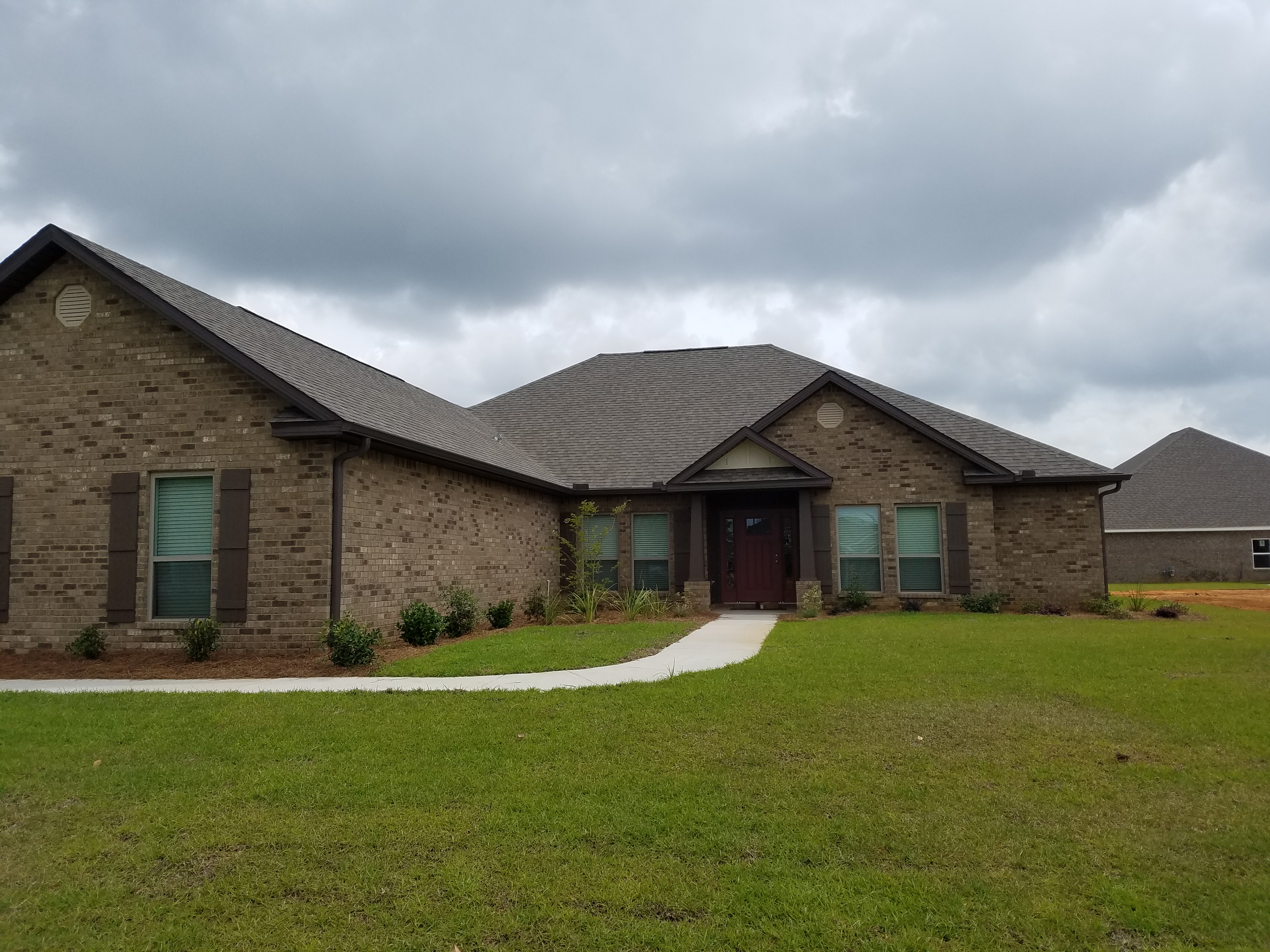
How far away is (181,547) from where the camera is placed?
11.6 meters

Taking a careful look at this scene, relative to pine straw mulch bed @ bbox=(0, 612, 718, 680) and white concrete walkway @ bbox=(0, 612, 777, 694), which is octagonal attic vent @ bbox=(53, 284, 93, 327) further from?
white concrete walkway @ bbox=(0, 612, 777, 694)

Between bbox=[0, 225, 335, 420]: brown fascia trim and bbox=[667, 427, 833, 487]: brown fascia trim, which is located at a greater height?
bbox=[0, 225, 335, 420]: brown fascia trim

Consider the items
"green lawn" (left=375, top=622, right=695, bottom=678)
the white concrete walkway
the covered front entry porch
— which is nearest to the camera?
Answer: the white concrete walkway

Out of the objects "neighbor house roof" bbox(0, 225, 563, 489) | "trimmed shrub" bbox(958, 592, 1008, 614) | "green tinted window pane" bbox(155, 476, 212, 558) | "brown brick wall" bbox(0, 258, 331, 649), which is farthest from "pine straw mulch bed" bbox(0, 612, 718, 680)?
"trimmed shrub" bbox(958, 592, 1008, 614)

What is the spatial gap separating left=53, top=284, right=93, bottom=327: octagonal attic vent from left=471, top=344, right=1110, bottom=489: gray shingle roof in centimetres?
1019

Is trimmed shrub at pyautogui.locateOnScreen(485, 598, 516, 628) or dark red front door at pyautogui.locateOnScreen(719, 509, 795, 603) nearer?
trimmed shrub at pyautogui.locateOnScreen(485, 598, 516, 628)

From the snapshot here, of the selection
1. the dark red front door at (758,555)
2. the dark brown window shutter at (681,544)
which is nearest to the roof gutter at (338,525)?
the dark brown window shutter at (681,544)

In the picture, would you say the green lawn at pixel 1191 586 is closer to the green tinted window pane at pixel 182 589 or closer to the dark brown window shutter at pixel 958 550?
the dark brown window shutter at pixel 958 550

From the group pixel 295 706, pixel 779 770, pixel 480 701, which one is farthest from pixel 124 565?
pixel 779 770

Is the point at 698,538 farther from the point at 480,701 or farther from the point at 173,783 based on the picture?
the point at 173,783

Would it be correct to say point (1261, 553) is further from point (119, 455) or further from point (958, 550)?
point (119, 455)

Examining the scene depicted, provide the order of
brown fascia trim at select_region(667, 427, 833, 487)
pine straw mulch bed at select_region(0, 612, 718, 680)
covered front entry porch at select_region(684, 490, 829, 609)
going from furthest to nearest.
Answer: covered front entry porch at select_region(684, 490, 829, 609) < brown fascia trim at select_region(667, 427, 833, 487) < pine straw mulch bed at select_region(0, 612, 718, 680)

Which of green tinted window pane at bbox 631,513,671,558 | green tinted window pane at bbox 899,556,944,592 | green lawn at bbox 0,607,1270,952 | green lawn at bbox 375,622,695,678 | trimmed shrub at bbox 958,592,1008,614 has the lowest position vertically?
green lawn at bbox 0,607,1270,952

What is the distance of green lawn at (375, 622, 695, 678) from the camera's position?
9.55 metres
